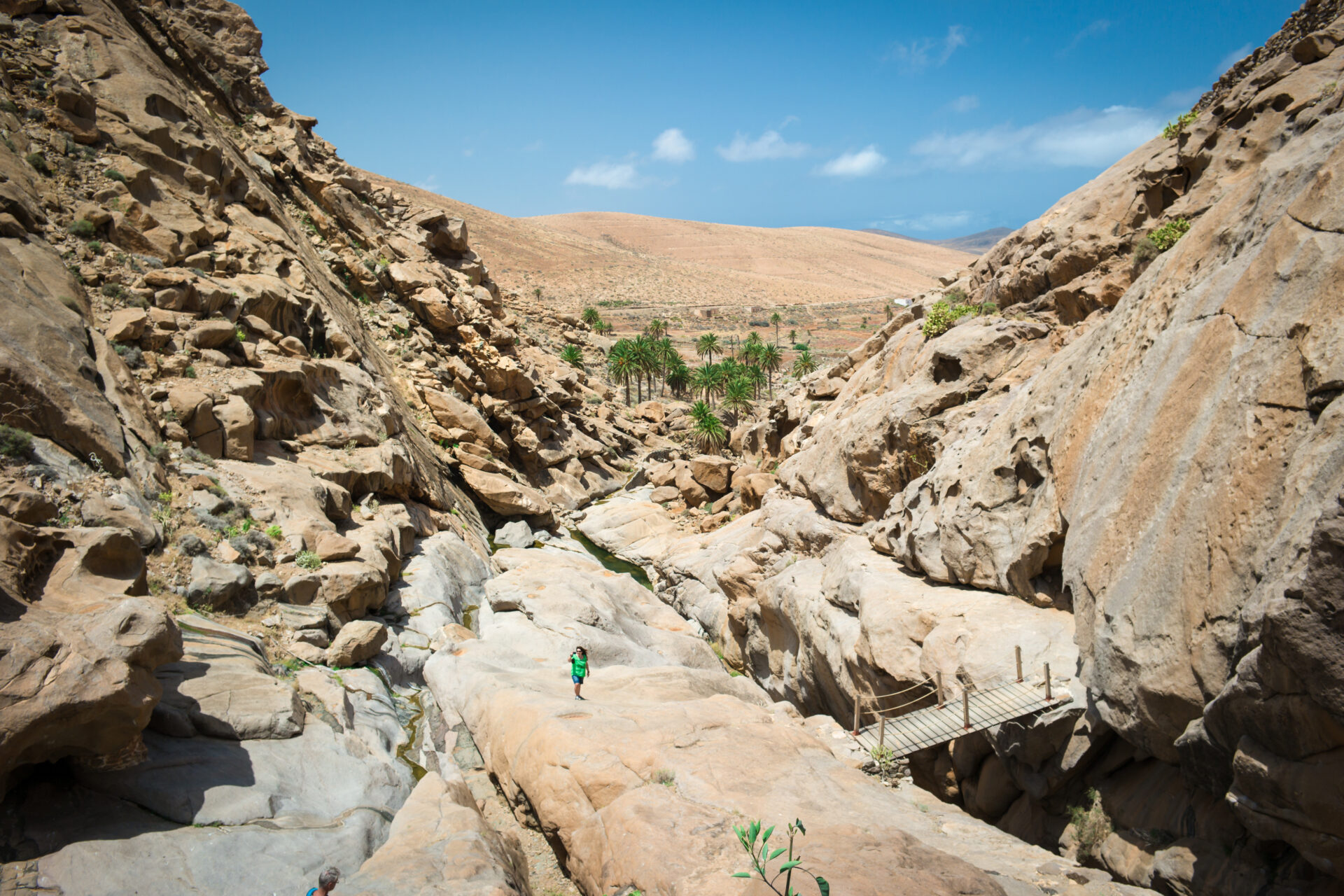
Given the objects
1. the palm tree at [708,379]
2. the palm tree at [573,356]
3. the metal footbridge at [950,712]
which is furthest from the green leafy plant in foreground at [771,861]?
the palm tree at [708,379]

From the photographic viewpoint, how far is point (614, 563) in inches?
1340

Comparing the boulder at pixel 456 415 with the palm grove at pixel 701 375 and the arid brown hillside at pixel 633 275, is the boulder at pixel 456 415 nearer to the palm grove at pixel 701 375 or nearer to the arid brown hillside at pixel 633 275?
the palm grove at pixel 701 375

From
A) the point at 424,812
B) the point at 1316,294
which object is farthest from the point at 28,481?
the point at 1316,294

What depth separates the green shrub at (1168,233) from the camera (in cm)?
1489

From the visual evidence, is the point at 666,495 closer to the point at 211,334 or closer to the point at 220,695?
the point at 211,334

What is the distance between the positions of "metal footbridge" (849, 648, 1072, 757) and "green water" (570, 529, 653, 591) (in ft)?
61.9

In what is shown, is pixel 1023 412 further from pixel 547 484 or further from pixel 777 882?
pixel 547 484

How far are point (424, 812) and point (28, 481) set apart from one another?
891 cm

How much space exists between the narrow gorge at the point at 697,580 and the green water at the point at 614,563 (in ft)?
10.8

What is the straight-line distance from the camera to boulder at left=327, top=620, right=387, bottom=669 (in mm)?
15023

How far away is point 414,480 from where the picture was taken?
85.6 feet

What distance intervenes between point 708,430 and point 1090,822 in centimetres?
4193

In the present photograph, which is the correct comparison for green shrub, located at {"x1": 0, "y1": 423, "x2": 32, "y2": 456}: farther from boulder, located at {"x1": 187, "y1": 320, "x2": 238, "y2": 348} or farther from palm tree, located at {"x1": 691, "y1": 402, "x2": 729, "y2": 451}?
palm tree, located at {"x1": 691, "y1": 402, "x2": 729, "y2": 451}

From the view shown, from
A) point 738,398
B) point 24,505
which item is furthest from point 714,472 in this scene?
point 24,505
